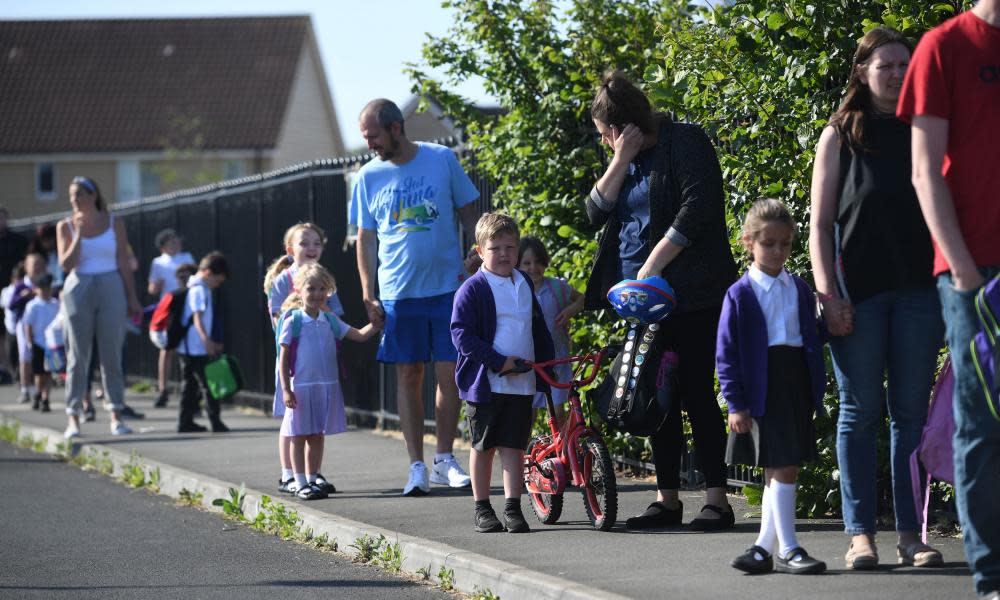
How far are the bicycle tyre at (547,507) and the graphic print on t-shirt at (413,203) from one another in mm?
Result: 1674

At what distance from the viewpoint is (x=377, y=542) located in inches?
280

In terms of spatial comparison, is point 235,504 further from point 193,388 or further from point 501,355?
point 193,388

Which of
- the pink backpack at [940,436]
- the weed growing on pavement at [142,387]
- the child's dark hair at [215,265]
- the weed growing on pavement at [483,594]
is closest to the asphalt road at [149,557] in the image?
the weed growing on pavement at [483,594]

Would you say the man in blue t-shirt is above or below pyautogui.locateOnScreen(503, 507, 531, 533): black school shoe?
above

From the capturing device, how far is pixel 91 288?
40.4ft

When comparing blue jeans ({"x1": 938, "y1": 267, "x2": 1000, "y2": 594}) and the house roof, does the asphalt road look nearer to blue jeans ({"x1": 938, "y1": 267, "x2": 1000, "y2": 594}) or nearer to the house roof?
blue jeans ({"x1": 938, "y1": 267, "x2": 1000, "y2": 594})

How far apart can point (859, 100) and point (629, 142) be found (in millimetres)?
1319

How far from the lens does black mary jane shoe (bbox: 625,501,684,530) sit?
7016 millimetres

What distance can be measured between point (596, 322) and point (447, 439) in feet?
3.66

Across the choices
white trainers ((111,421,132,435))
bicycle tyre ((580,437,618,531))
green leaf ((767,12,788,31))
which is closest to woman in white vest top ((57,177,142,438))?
white trainers ((111,421,132,435))

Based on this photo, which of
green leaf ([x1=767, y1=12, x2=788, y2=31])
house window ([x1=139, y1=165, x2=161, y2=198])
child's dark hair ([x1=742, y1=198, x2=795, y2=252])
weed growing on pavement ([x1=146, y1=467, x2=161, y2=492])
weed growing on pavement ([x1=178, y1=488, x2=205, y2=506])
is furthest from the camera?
house window ([x1=139, y1=165, x2=161, y2=198])

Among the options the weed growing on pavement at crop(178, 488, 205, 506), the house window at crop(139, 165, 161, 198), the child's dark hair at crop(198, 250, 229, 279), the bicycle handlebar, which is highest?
the house window at crop(139, 165, 161, 198)

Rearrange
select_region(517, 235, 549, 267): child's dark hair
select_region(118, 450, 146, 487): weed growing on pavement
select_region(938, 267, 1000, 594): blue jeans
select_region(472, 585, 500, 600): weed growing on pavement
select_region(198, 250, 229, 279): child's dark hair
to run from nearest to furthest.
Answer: select_region(938, 267, 1000, 594): blue jeans < select_region(472, 585, 500, 600): weed growing on pavement < select_region(517, 235, 549, 267): child's dark hair < select_region(118, 450, 146, 487): weed growing on pavement < select_region(198, 250, 229, 279): child's dark hair

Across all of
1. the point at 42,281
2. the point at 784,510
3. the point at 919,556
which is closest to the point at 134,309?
the point at 42,281
